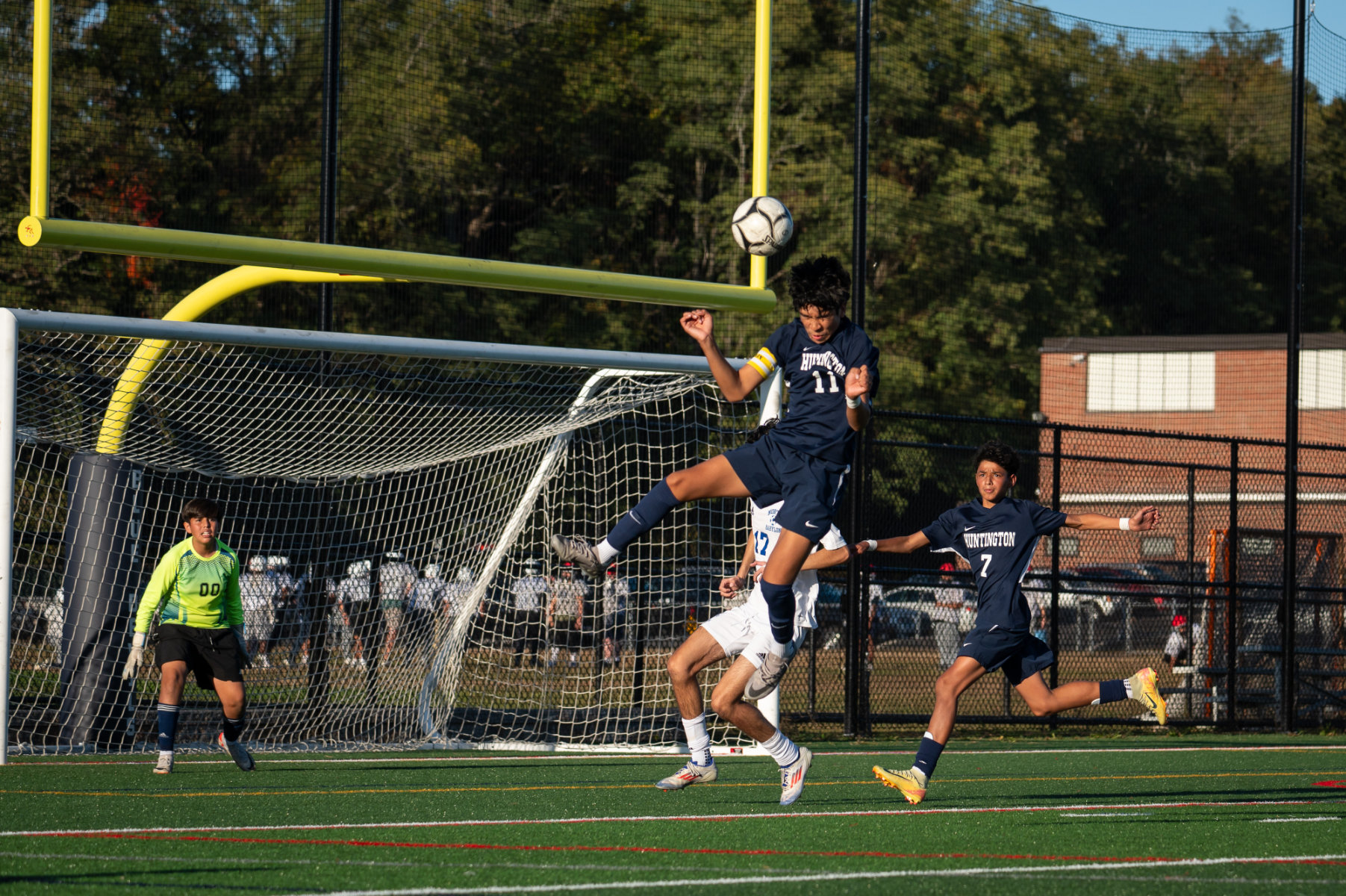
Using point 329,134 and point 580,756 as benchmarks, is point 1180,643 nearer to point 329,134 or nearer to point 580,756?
point 580,756

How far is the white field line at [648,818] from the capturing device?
6009mm

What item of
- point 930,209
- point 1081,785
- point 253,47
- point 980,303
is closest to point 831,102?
point 930,209

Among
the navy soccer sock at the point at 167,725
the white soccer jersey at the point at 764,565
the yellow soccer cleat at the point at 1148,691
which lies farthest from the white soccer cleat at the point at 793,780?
the navy soccer sock at the point at 167,725

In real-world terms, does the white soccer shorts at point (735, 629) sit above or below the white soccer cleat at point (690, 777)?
above

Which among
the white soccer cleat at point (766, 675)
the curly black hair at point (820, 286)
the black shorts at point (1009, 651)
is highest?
the curly black hair at point (820, 286)

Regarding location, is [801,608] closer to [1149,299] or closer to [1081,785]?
[1081,785]

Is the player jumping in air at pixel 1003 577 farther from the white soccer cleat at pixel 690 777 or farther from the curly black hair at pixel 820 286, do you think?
the curly black hair at pixel 820 286

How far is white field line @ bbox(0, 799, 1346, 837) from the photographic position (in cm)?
601

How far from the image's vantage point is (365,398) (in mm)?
11820

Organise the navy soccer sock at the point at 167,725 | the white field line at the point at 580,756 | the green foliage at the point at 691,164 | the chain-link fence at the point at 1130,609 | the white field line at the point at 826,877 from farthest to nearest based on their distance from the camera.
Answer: the green foliage at the point at 691,164 < the chain-link fence at the point at 1130,609 < the white field line at the point at 580,756 < the navy soccer sock at the point at 167,725 < the white field line at the point at 826,877

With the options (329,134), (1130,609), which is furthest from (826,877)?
(1130,609)

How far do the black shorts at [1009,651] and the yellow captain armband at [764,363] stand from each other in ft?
5.26

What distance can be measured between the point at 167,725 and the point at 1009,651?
4.97m

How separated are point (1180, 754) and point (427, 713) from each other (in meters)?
5.69
